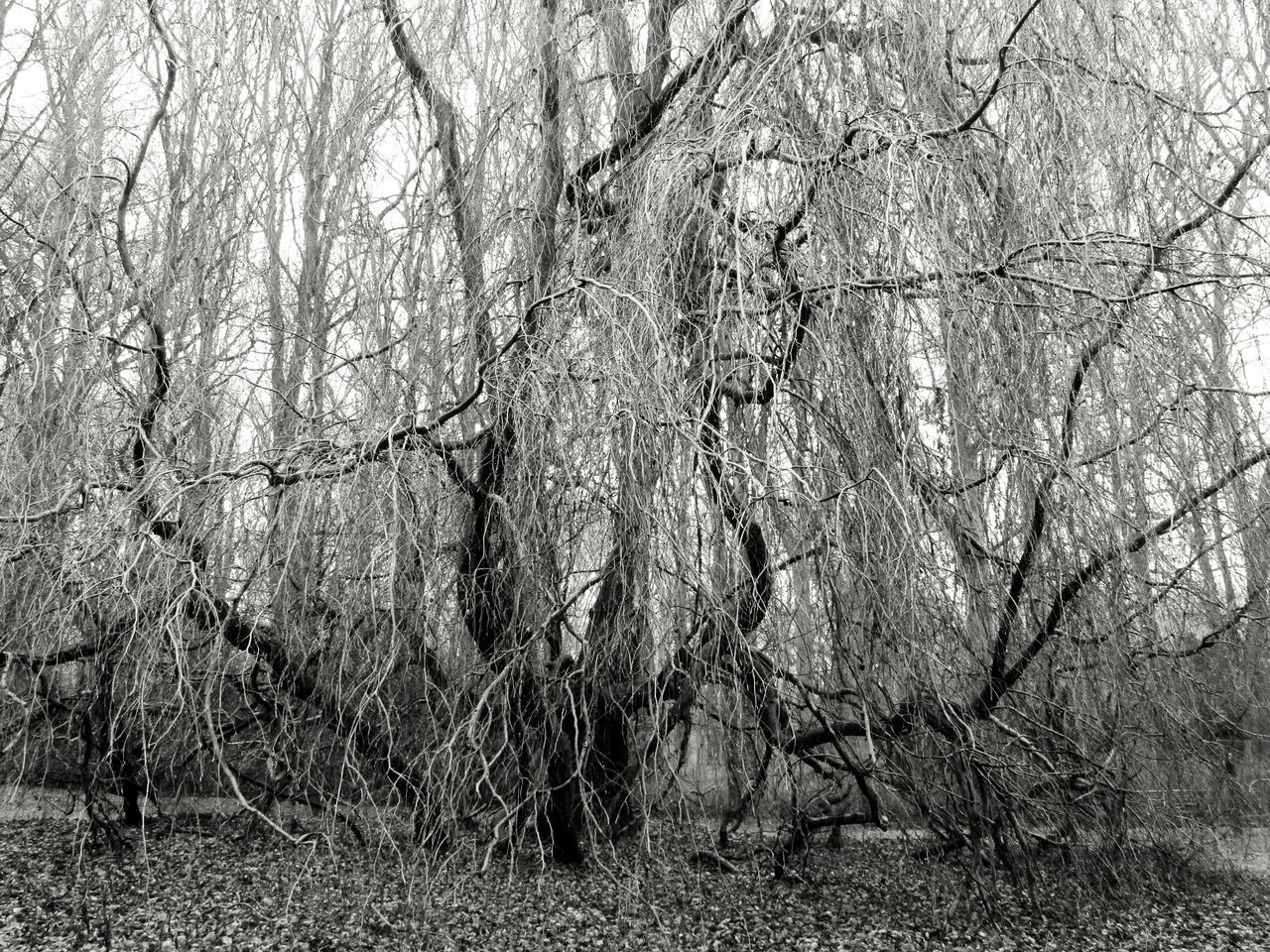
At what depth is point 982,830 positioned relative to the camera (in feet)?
10.4

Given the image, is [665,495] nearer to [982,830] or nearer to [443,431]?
[443,431]

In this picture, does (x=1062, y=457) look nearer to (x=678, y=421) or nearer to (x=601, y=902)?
(x=678, y=421)

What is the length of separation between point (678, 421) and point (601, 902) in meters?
2.11

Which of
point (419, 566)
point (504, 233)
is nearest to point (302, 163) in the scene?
point (504, 233)

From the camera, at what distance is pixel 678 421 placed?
2.28m

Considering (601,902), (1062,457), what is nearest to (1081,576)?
(1062,457)

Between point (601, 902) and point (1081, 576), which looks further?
point (601, 902)

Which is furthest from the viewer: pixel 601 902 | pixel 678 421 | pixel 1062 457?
pixel 601 902

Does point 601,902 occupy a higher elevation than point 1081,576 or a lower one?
lower

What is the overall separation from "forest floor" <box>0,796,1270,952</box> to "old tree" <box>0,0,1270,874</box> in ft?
0.73

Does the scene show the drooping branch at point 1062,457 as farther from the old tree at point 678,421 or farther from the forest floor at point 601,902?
the forest floor at point 601,902

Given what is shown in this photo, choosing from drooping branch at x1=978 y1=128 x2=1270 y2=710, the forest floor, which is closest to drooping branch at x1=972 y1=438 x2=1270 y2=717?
drooping branch at x1=978 y1=128 x2=1270 y2=710

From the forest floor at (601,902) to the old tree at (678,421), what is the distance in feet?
0.73

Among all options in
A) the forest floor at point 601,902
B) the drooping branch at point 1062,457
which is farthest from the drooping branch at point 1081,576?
the forest floor at point 601,902
